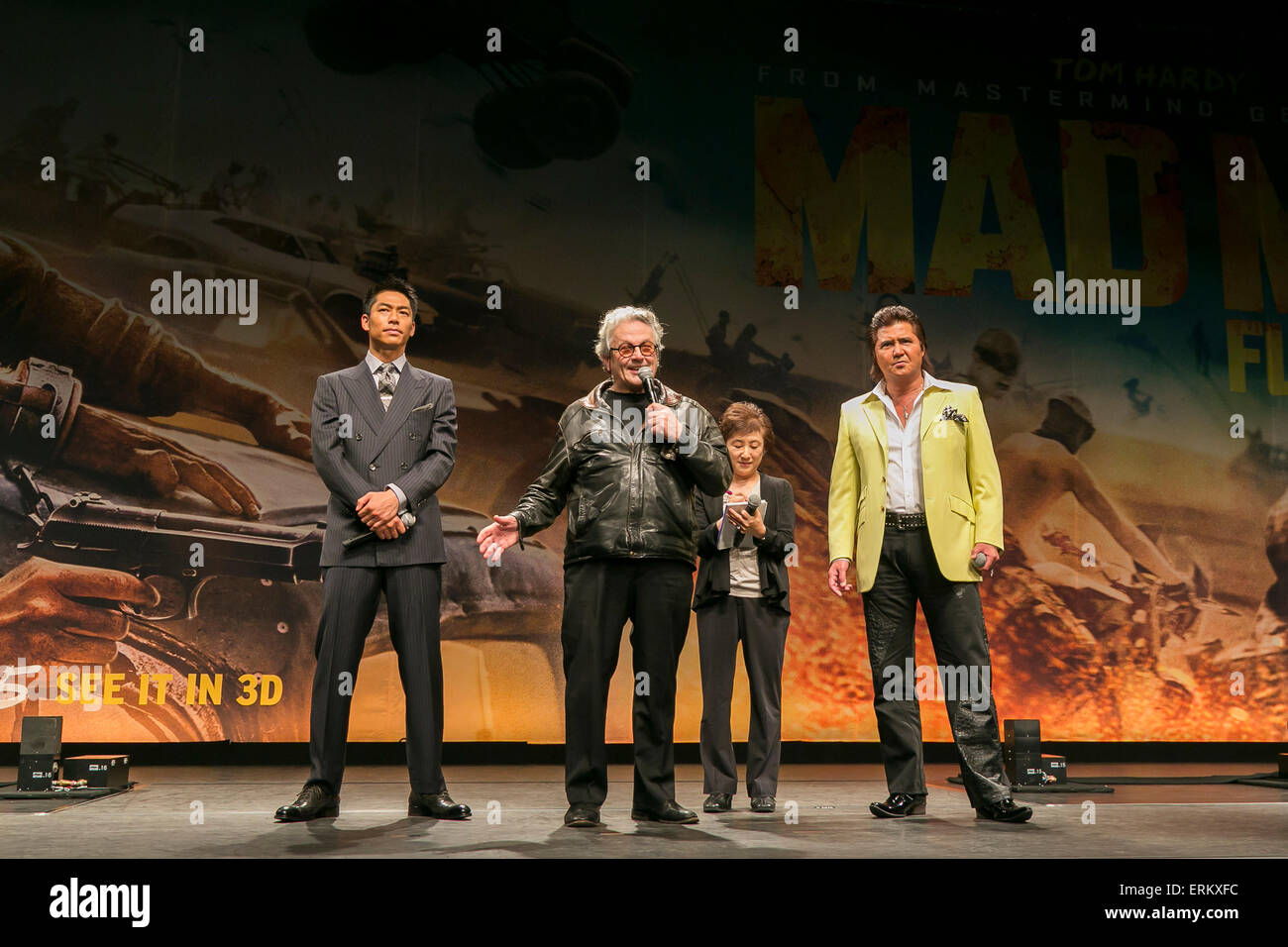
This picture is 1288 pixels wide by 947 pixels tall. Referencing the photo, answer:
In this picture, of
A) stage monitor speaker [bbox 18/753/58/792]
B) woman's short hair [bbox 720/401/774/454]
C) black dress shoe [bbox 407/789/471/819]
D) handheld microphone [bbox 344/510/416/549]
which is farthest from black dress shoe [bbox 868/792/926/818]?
stage monitor speaker [bbox 18/753/58/792]

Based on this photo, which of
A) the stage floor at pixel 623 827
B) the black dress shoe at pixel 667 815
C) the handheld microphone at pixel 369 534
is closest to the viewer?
the stage floor at pixel 623 827

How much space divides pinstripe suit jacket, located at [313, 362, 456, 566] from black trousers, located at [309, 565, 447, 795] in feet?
0.24

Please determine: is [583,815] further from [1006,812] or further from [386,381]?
[386,381]

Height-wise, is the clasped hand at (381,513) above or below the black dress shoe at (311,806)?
above

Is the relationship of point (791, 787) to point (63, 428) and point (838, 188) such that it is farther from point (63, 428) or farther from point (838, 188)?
point (63, 428)

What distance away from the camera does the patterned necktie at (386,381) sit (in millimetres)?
3641

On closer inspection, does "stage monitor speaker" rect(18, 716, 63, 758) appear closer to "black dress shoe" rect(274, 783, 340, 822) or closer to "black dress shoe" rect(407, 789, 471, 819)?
"black dress shoe" rect(274, 783, 340, 822)

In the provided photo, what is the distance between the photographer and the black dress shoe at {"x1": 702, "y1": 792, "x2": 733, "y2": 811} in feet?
12.3

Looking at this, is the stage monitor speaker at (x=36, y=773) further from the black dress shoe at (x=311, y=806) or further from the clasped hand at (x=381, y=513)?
the clasped hand at (x=381, y=513)

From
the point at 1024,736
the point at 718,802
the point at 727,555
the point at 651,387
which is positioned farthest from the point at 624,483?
the point at 1024,736

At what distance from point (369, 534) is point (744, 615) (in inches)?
58.3

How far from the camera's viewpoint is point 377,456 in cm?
354

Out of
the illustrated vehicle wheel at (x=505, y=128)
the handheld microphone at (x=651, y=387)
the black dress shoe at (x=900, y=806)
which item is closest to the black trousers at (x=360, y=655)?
the handheld microphone at (x=651, y=387)
